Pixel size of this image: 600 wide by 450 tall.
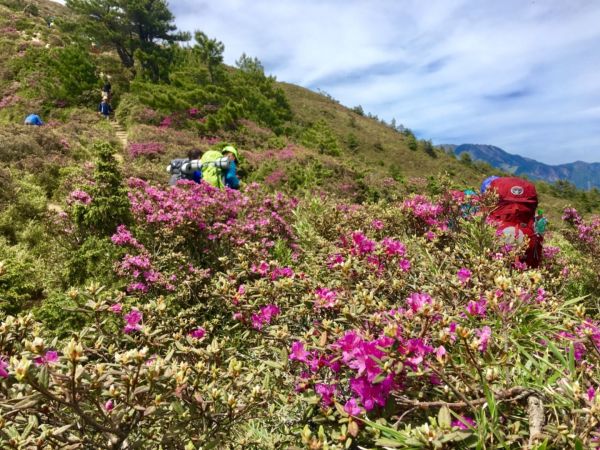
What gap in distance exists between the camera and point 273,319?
2178 millimetres

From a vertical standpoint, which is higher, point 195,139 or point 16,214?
point 195,139

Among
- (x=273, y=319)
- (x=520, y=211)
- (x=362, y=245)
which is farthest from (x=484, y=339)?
(x=520, y=211)

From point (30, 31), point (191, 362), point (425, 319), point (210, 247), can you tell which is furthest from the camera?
point (30, 31)

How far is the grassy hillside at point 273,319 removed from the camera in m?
1.22

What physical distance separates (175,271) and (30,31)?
31304 mm

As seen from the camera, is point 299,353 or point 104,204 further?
point 104,204

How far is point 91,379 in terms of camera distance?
1.17 meters

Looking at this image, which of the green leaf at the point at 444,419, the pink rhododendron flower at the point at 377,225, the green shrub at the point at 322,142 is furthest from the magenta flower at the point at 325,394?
the green shrub at the point at 322,142

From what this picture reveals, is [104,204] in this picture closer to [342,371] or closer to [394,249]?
[394,249]

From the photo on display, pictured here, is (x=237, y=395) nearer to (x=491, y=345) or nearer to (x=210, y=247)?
(x=491, y=345)

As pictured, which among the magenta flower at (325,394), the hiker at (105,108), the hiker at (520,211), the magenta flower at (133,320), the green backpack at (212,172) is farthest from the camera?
the hiker at (105,108)

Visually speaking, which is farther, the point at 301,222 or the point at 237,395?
the point at 301,222

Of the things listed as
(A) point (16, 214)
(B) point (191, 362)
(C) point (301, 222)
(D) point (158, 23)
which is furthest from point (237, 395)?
(D) point (158, 23)

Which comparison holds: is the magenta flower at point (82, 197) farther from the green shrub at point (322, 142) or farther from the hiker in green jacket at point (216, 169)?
the green shrub at point (322, 142)
